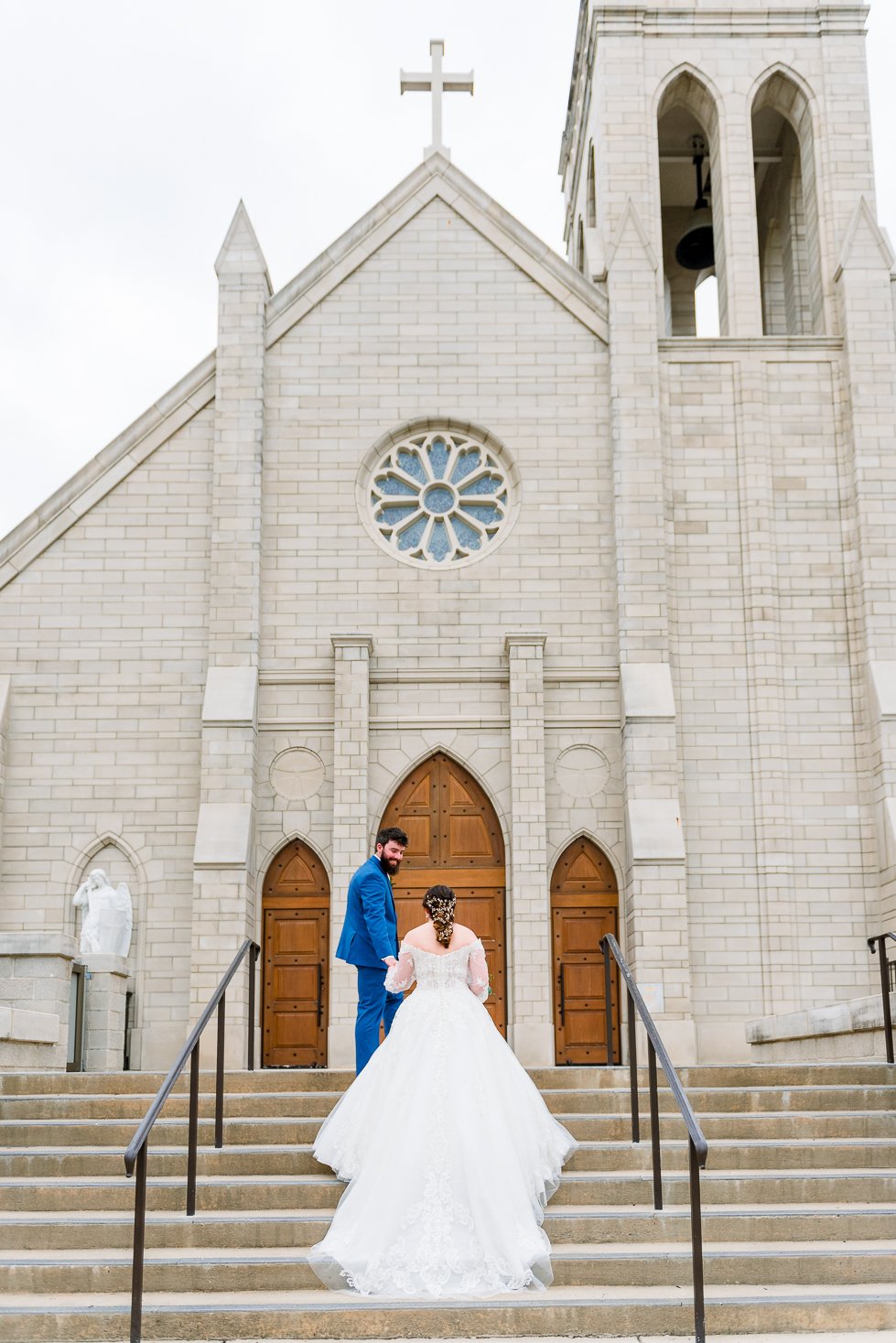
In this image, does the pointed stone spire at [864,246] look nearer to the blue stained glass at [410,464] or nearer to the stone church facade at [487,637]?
the stone church facade at [487,637]

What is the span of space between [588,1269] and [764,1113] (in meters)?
2.61

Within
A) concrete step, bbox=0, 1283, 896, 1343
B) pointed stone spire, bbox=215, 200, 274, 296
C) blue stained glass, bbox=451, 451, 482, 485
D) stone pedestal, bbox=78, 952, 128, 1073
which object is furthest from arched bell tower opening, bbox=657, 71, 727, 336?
concrete step, bbox=0, 1283, 896, 1343

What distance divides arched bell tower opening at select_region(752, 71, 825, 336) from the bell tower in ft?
0.10

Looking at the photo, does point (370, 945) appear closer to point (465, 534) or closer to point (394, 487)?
point (465, 534)

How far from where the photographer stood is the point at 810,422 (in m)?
18.5

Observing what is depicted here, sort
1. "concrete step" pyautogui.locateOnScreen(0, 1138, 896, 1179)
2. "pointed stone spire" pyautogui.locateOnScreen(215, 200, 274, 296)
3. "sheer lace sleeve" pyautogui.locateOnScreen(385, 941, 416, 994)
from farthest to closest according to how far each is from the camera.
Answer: "pointed stone spire" pyautogui.locateOnScreen(215, 200, 274, 296), "concrete step" pyautogui.locateOnScreen(0, 1138, 896, 1179), "sheer lace sleeve" pyautogui.locateOnScreen(385, 941, 416, 994)

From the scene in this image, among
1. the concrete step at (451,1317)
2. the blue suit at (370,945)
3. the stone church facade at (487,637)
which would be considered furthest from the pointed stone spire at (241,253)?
the concrete step at (451,1317)

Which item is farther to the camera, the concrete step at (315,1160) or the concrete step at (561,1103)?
the concrete step at (561,1103)

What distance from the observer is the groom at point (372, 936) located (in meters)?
9.41

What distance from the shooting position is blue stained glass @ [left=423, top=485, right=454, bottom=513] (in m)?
18.3

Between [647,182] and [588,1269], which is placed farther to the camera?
[647,182]

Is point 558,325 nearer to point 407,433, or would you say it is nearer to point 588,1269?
point 407,433

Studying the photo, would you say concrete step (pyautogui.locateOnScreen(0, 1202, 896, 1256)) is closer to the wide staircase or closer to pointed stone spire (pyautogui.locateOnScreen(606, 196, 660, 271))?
the wide staircase

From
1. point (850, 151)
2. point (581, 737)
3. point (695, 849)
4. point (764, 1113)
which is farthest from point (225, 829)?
point (850, 151)
